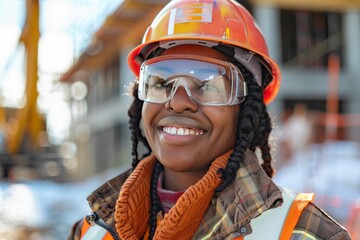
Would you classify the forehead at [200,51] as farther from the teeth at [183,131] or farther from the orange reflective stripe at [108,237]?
the orange reflective stripe at [108,237]

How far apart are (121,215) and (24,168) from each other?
39.1ft

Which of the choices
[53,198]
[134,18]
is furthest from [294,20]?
[53,198]

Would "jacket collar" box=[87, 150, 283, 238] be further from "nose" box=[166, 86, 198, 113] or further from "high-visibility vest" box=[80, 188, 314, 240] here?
"nose" box=[166, 86, 198, 113]

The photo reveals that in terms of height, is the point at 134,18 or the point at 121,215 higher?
the point at 134,18

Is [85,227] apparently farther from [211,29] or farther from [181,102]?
[211,29]

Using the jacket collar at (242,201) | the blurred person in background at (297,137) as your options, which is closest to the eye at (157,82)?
the jacket collar at (242,201)

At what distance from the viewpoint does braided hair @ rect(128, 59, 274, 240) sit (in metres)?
2.05

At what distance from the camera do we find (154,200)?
2.25 m

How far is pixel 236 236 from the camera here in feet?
5.98

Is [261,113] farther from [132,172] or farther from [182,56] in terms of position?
[132,172]

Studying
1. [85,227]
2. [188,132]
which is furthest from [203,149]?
[85,227]

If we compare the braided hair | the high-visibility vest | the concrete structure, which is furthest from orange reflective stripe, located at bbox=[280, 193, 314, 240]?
the concrete structure

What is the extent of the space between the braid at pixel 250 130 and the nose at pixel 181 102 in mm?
221

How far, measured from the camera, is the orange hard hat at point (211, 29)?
7.13ft
